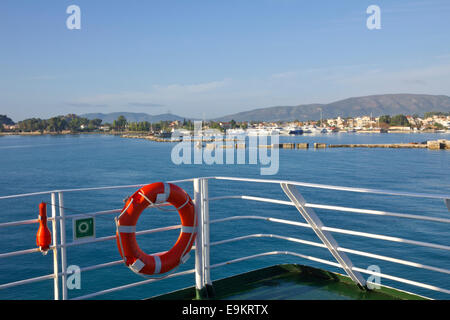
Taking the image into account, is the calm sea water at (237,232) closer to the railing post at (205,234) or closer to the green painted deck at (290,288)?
the green painted deck at (290,288)

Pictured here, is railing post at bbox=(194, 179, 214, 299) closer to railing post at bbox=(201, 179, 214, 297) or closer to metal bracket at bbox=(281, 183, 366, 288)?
railing post at bbox=(201, 179, 214, 297)

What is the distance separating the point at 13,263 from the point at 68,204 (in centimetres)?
→ 842

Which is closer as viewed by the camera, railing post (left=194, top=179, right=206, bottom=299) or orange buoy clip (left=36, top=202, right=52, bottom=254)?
orange buoy clip (left=36, top=202, right=52, bottom=254)

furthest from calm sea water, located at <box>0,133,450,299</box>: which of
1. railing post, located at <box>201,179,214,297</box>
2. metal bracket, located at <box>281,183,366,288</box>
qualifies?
metal bracket, located at <box>281,183,366,288</box>

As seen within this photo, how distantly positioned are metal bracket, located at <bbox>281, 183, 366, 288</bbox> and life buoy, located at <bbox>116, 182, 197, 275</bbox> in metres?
0.74

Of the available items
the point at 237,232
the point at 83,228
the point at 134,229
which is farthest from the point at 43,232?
the point at 237,232

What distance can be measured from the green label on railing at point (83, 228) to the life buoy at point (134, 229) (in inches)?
7.7

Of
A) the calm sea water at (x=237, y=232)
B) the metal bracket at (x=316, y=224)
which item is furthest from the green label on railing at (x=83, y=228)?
the calm sea water at (x=237, y=232)

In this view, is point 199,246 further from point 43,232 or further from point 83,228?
point 43,232

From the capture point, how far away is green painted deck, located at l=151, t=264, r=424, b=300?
3.06 metres

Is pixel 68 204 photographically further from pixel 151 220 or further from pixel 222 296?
pixel 222 296

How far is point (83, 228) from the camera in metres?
2.61
